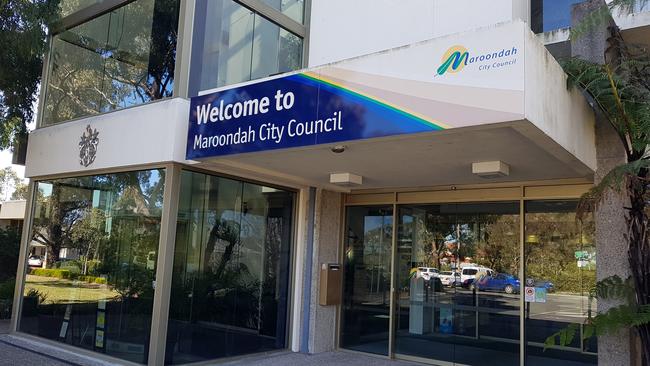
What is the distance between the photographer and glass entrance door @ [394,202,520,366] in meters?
8.48

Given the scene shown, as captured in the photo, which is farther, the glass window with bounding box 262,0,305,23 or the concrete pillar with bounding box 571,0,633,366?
the glass window with bounding box 262,0,305,23

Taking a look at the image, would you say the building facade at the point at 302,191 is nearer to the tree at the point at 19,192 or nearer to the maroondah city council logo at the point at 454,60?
the maroondah city council logo at the point at 454,60

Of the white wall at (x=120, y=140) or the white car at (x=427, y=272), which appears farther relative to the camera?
the white car at (x=427, y=272)

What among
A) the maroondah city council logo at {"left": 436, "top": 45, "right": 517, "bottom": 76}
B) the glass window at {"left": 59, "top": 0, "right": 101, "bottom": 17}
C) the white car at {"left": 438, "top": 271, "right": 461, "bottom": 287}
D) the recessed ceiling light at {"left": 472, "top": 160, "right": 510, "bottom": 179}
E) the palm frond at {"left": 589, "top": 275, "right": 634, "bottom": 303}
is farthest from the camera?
the glass window at {"left": 59, "top": 0, "right": 101, "bottom": 17}

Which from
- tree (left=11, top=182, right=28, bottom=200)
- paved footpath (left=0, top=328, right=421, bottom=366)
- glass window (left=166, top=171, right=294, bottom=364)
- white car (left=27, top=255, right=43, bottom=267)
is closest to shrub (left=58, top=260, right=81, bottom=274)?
white car (left=27, top=255, right=43, bottom=267)

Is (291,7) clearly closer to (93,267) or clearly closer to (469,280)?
(93,267)

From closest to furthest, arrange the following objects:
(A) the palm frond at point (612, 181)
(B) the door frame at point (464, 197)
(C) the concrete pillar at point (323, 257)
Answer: (A) the palm frond at point (612, 181) < (B) the door frame at point (464, 197) < (C) the concrete pillar at point (323, 257)

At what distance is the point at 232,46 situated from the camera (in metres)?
8.90

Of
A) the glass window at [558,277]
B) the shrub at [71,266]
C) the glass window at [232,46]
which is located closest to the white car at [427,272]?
the glass window at [558,277]

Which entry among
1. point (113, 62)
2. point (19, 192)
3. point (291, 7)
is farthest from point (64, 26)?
point (19, 192)

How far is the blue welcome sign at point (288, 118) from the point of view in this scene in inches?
221

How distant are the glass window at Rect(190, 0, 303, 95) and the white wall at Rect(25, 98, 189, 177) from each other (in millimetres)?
624

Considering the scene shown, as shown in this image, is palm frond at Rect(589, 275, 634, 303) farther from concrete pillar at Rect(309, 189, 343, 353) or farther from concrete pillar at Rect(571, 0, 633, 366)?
concrete pillar at Rect(309, 189, 343, 353)

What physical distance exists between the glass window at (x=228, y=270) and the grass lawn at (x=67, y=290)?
1343 millimetres
